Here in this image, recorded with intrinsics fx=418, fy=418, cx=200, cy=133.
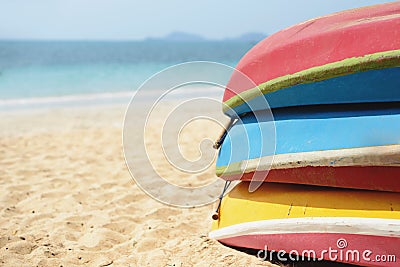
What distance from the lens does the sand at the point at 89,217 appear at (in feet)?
6.93

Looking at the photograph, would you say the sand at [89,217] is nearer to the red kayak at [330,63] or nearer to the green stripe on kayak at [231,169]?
the green stripe on kayak at [231,169]

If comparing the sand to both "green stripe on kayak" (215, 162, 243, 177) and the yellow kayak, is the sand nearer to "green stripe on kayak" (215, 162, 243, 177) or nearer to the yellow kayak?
the yellow kayak

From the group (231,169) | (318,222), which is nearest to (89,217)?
(231,169)

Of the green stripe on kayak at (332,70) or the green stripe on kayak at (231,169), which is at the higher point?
the green stripe on kayak at (332,70)

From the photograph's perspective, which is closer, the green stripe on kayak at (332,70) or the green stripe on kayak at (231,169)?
the green stripe on kayak at (332,70)

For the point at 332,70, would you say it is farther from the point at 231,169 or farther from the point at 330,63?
the point at 231,169

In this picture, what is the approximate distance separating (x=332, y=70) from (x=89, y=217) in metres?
1.79

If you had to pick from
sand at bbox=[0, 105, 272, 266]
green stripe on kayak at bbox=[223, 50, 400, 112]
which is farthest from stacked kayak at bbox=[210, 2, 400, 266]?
sand at bbox=[0, 105, 272, 266]

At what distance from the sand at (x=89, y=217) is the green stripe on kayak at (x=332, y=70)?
81 centimetres

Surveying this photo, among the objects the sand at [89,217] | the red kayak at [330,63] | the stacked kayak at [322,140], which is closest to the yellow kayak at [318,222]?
the stacked kayak at [322,140]

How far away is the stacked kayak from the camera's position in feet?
5.47

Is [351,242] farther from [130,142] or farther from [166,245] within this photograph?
[130,142]

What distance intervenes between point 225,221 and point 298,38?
98 centimetres

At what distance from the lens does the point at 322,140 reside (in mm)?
1782
